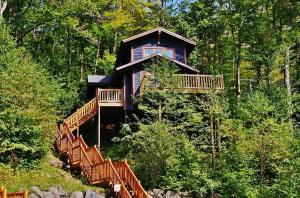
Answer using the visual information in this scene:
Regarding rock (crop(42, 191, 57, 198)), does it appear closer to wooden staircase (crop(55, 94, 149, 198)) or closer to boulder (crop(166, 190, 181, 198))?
→ wooden staircase (crop(55, 94, 149, 198))

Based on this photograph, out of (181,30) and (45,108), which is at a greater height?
(181,30)

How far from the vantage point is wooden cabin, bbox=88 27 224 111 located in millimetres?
25766

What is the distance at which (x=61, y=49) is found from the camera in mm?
41281

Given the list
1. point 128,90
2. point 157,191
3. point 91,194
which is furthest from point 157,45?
point 91,194

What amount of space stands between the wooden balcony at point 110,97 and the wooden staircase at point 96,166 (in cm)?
257

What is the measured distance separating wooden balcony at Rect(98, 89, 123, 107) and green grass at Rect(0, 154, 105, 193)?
7.27m

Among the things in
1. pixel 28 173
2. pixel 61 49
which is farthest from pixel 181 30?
pixel 28 173

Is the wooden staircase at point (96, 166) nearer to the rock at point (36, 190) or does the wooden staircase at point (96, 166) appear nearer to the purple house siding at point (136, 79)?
the rock at point (36, 190)

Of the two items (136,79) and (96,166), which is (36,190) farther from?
(136,79)

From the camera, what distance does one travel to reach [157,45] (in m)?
29.6

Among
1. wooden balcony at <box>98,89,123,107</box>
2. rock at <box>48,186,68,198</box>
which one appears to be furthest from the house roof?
rock at <box>48,186,68,198</box>

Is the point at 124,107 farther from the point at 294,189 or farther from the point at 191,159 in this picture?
the point at 294,189

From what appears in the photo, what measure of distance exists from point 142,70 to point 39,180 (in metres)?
10.9

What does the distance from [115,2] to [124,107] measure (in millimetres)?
12943
